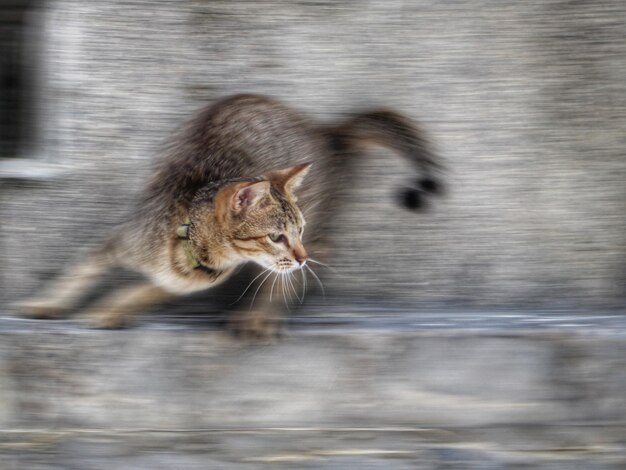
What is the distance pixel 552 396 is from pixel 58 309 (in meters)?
1.96

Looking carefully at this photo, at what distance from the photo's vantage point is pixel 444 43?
371cm

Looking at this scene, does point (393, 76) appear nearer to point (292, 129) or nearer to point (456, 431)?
point (292, 129)

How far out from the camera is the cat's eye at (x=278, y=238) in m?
3.39

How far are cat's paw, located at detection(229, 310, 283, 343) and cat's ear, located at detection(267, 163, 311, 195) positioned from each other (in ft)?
1.64

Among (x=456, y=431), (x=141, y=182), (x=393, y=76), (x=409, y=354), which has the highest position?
(x=393, y=76)

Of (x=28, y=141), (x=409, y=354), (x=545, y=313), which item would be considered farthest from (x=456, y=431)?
(x=28, y=141)

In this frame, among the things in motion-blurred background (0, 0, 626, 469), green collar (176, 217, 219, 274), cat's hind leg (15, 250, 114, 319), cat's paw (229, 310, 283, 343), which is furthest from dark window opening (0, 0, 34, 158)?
cat's paw (229, 310, 283, 343)

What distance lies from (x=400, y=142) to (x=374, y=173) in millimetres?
177

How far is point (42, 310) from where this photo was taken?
3.66 metres

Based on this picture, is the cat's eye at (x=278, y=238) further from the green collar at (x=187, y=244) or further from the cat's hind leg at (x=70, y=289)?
the cat's hind leg at (x=70, y=289)

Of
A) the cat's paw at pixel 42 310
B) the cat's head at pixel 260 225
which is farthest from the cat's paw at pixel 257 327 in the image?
the cat's paw at pixel 42 310

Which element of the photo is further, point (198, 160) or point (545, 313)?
point (545, 313)

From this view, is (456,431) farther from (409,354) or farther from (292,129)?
(292,129)

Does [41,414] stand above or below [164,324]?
below
